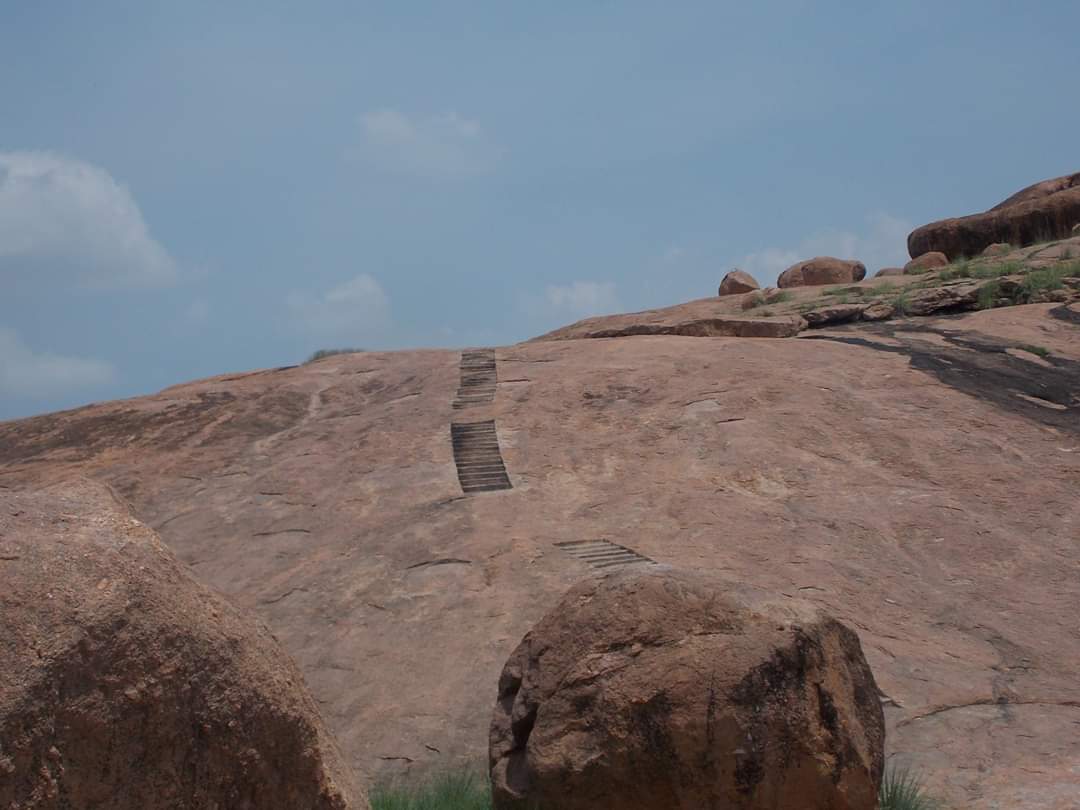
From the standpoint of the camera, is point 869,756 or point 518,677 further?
point 518,677

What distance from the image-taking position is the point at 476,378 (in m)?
11.4

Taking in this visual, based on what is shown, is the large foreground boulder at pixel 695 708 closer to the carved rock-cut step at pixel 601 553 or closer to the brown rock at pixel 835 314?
the carved rock-cut step at pixel 601 553

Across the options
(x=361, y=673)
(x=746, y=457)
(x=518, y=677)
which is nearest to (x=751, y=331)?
(x=746, y=457)

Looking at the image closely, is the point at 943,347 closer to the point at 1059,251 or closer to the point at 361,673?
the point at 1059,251

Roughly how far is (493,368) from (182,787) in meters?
9.26

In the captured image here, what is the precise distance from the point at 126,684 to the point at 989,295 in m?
12.6

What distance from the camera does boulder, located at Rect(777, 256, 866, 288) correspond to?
20.2 m

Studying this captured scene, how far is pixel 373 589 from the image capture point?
292 inches

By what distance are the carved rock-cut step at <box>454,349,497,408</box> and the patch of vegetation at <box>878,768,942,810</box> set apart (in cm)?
645

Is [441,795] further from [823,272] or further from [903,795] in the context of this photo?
[823,272]

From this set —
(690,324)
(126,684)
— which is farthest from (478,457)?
(126,684)

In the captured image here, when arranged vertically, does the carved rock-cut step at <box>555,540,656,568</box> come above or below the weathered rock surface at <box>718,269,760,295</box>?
below

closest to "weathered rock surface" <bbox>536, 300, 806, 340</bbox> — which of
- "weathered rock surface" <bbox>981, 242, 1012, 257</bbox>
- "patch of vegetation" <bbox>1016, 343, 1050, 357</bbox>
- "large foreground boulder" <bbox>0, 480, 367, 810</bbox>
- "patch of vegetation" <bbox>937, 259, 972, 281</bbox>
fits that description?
"patch of vegetation" <bbox>937, 259, 972, 281</bbox>

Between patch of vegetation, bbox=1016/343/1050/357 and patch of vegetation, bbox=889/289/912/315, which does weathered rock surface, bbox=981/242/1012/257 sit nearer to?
patch of vegetation, bbox=889/289/912/315
